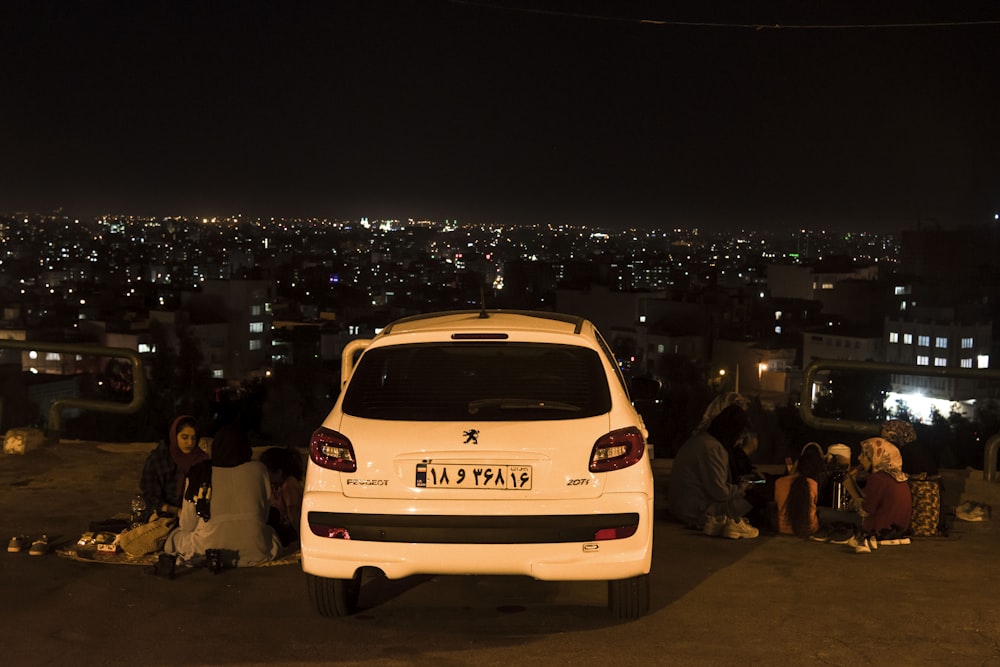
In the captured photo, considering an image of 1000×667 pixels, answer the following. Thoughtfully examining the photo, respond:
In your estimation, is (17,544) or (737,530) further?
(737,530)

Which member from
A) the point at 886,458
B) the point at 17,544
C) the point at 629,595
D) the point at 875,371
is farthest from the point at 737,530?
the point at 17,544

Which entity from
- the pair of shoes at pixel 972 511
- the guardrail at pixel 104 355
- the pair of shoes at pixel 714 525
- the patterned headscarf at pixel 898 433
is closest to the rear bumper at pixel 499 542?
the pair of shoes at pixel 714 525

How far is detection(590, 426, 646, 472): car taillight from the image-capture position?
18.0 ft

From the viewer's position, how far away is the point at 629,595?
5.85 metres

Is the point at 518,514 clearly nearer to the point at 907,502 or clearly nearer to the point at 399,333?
the point at 399,333

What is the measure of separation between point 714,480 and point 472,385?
3015 millimetres

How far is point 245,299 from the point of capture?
7288cm

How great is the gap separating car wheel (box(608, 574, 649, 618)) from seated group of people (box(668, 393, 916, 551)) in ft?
7.48

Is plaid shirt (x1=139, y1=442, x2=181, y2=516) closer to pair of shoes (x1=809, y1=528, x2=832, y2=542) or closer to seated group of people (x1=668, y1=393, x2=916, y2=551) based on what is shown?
seated group of people (x1=668, y1=393, x2=916, y2=551)

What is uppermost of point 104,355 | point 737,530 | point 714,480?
point 104,355

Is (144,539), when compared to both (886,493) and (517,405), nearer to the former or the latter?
(517,405)

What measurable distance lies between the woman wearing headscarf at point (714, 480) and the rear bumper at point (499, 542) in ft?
8.84

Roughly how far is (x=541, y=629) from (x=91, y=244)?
425 ft

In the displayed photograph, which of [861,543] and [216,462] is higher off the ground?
[216,462]
